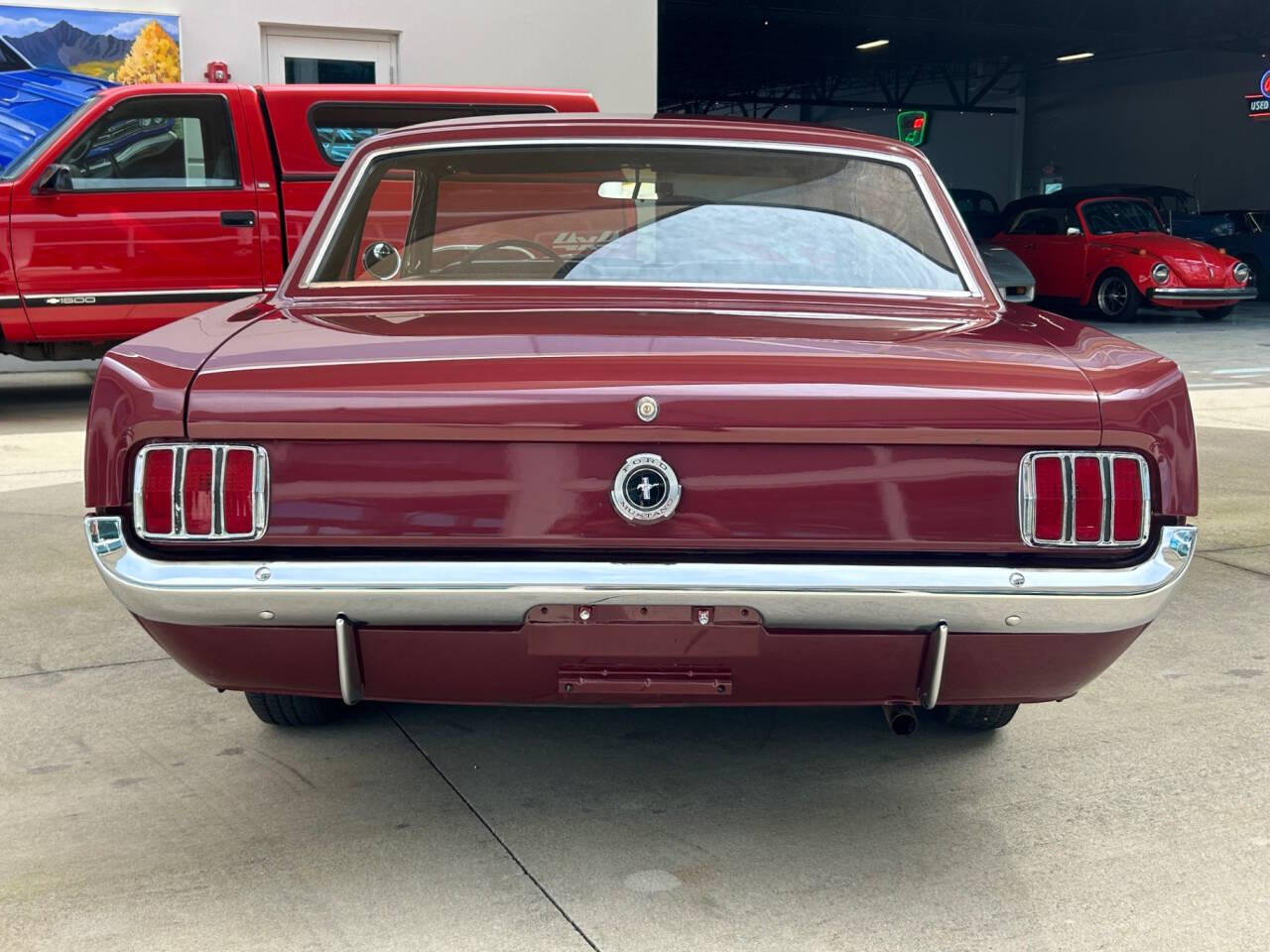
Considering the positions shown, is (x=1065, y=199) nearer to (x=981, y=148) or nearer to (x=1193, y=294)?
(x=1193, y=294)

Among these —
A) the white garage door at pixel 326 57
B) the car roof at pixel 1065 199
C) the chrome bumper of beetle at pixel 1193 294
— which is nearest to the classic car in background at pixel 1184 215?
the car roof at pixel 1065 199

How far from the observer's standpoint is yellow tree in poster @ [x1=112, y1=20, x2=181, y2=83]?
460 inches

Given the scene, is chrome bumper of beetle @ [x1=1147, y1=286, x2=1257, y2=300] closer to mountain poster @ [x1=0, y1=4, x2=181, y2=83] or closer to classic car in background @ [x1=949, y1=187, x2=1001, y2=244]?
classic car in background @ [x1=949, y1=187, x2=1001, y2=244]

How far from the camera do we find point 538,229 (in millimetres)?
3381

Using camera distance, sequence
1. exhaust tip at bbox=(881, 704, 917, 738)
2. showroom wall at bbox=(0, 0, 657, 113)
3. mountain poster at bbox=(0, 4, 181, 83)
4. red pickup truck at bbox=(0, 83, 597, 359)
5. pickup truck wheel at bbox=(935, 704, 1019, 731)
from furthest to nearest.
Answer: showroom wall at bbox=(0, 0, 657, 113), mountain poster at bbox=(0, 4, 181, 83), red pickup truck at bbox=(0, 83, 597, 359), pickup truck wheel at bbox=(935, 704, 1019, 731), exhaust tip at bbox=(881, 704, 917, 738)

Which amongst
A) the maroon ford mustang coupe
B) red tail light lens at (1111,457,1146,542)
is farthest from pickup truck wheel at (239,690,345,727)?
red tail light lens at (1111,457,1146,542)

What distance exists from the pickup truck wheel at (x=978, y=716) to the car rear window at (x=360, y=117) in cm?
A: 623

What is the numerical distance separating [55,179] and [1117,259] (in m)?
12.3

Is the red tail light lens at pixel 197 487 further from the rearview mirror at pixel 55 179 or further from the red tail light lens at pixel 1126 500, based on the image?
the rearview mirror at pixel 55 179

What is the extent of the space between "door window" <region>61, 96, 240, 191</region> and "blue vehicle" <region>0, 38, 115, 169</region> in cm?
300

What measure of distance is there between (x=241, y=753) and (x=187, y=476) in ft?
3.57

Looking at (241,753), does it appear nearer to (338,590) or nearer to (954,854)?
(338,590)

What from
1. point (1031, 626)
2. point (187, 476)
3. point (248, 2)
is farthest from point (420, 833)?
point (248, 2)

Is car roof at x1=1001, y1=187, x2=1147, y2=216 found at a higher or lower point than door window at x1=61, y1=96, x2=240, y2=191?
lower
